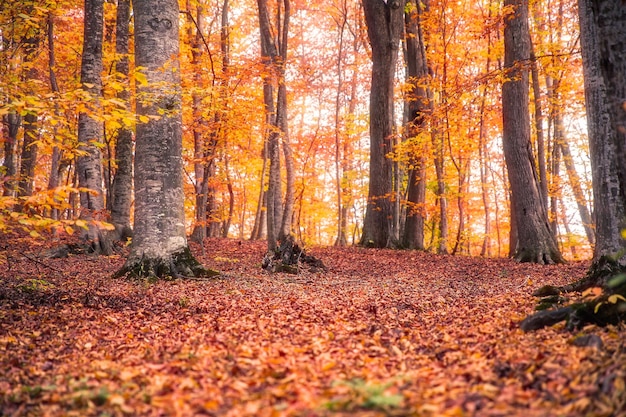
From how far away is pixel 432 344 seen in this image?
12.7 feet

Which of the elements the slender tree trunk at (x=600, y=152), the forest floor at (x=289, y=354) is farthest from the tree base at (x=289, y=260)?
the slender tree trunk at (x=600, y=152)

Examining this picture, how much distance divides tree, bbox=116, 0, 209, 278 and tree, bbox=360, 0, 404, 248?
8.08 meters

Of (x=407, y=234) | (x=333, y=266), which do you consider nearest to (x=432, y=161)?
(x=407, y=234)

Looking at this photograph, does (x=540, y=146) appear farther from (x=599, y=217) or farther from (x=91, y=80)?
(x=91, y=80)

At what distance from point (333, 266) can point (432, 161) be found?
25.6ft

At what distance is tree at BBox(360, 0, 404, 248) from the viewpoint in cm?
1447

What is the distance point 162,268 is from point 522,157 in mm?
8901

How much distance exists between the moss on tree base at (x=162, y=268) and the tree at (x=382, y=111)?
26.1ft

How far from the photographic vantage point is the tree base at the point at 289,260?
9.37 meters

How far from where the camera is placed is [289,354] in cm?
351

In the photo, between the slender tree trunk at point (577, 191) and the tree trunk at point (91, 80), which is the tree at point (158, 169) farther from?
the slender tree trunk at point (577, 191)

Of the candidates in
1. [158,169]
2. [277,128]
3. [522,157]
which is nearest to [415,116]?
[522,157]

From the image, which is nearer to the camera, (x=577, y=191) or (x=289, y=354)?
(x=289, y=354)

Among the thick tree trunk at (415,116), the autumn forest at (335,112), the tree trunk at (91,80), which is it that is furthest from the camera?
the thick tree trunk at (415,116)
